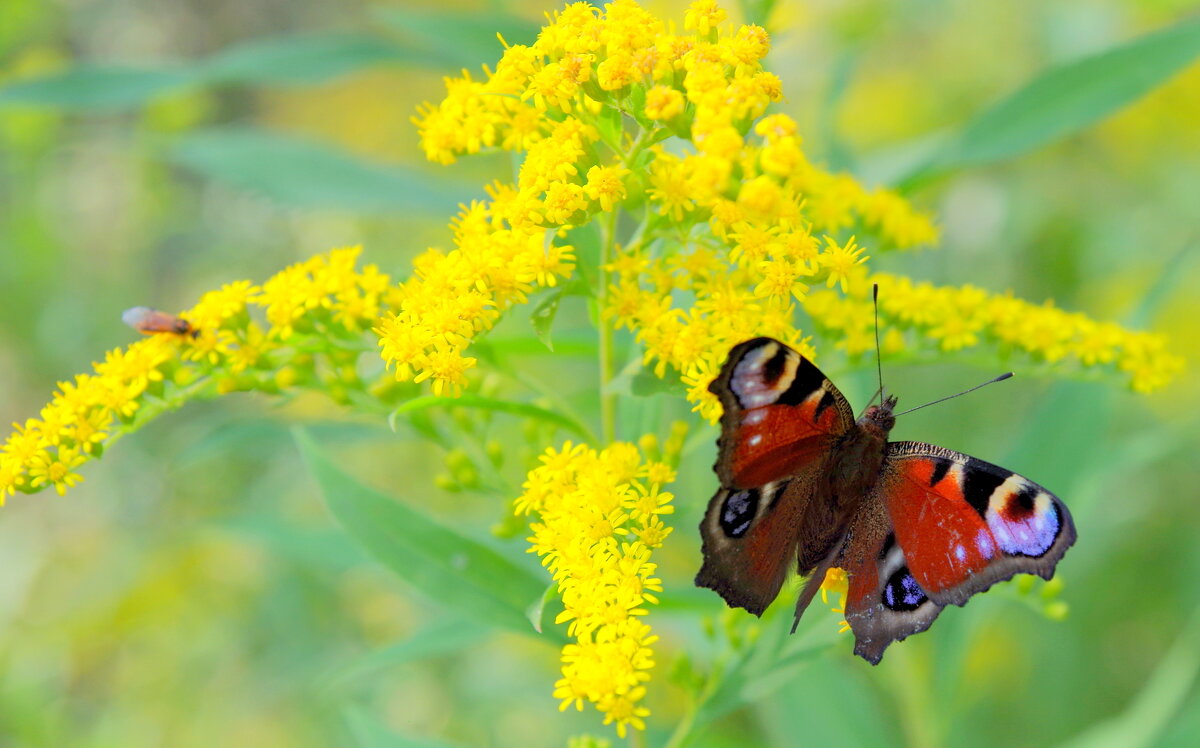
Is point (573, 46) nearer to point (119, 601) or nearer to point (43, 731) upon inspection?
point (43, 731)

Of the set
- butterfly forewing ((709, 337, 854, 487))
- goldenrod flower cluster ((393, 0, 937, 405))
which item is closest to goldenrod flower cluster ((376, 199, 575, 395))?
goldenrod flower cluster ((393, 0, 937, 405))

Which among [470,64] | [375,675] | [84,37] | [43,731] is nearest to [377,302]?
[470,64]

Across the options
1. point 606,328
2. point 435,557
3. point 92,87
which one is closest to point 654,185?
point 606,328

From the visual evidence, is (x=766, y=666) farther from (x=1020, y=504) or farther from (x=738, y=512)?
(x=1020, y=504)

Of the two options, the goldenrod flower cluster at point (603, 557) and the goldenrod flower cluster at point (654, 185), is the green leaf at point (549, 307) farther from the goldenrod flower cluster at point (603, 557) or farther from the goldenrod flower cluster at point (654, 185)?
the goldenrod flower cluster at point (603, 557)

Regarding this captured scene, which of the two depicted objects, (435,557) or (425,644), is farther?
(425,644)

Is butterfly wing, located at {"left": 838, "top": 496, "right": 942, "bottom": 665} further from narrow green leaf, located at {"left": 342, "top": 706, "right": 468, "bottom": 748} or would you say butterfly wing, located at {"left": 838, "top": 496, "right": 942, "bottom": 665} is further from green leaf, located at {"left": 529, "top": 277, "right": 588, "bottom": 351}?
narrow green leaf, located at {"left": 342, "top": 706, "right": 468, "bottom": 748}
